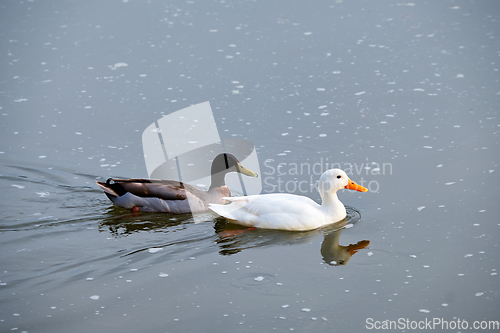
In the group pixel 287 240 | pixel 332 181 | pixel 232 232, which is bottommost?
pixel 287 240

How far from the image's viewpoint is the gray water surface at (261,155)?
527 centimetres

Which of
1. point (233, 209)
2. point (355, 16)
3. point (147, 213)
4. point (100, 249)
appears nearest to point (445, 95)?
point (355, 16)

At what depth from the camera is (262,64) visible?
35.3 feet

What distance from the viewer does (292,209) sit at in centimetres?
655

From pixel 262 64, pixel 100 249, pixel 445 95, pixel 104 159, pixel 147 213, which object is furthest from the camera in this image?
pixel 262 64

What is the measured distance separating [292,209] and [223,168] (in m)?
1.34

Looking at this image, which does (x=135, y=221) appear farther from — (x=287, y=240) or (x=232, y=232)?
(x=287, y=240)

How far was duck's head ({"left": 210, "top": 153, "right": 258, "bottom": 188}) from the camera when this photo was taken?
24.4 ft

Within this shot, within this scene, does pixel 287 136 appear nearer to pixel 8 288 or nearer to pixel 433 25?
pixel 8 288

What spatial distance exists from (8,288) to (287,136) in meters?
4.54

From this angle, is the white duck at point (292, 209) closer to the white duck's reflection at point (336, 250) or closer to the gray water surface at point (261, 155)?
the gray water surface at point (261, 155)

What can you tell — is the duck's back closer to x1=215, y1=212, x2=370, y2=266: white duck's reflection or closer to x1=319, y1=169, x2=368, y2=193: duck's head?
x1=215, y1=212, x2=370, y2=266: white duck's reflection

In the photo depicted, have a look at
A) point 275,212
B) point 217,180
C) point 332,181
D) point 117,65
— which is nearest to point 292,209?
point 275,212

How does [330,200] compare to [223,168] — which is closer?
[330,200]
